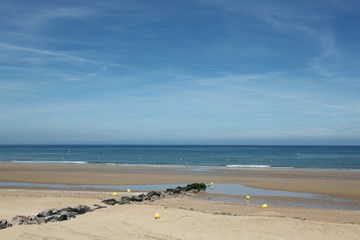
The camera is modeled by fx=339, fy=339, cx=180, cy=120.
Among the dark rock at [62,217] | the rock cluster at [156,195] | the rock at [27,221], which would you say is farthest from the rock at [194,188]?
the rock at [27,221]

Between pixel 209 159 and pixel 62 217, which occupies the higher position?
pixel 62 217

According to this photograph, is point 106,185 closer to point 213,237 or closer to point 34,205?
point 34,205

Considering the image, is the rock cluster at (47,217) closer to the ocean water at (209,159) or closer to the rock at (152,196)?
the rock at (152,196)

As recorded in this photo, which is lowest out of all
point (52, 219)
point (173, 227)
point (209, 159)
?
point (209, 159)

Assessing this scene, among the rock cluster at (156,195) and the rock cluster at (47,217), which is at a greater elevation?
the rock cluster at (47,217)

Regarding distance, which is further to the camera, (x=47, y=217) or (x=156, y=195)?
(x=156, y=195)

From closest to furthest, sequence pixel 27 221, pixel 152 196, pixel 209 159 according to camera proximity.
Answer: pixel 27 221 → pixel 152 196 → pixel 209 159

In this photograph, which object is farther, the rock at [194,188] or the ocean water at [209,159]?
the ocean water at [209,159]

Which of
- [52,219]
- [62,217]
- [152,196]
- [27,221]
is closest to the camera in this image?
[27,221]

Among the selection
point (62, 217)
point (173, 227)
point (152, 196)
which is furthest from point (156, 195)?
point (173, 227)

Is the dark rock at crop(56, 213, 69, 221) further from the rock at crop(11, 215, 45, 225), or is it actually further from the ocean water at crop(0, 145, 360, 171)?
the ocean water at crop(0, 145, 360, 171)

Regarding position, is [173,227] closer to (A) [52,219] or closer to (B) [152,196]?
(A) [52,219]

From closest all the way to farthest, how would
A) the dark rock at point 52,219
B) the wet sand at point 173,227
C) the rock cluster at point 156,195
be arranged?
the wet sand at point 173,227
the dark rock at point 52,219
the rock cluster at point 156,195

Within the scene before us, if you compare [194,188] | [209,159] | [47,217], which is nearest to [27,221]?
[47,217]
